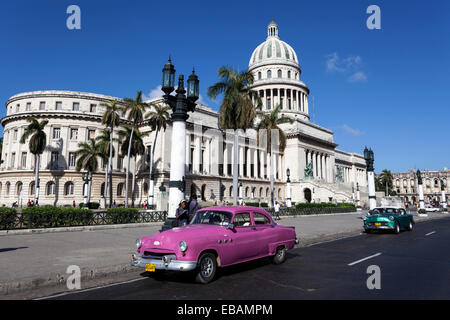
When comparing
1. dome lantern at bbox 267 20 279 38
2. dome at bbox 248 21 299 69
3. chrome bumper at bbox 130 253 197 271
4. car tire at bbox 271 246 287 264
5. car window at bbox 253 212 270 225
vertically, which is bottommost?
car tire at bbox 271 246 287 264

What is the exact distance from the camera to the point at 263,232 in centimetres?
826

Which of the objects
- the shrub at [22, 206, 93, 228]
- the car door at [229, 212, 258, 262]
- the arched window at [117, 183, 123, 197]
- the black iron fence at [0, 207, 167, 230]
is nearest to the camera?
the car door at [229, 212, 258, 262]

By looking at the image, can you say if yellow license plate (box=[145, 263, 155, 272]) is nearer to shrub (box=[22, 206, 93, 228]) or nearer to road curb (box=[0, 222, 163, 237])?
road curb (box=[0, 222, 163, 237])

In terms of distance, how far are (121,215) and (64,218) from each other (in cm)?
379

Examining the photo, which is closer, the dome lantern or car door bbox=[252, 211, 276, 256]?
car door bbox=[252, 211, 276, 256]

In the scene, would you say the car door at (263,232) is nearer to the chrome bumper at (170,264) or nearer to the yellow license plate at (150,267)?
the chrome bumper at (170,264)

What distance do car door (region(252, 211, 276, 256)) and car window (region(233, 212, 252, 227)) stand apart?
204 millimetres

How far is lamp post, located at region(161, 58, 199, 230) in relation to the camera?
1105 cm

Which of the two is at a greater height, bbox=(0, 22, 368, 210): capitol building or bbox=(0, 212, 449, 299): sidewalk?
bbox=(0, 22, 368, 210): capitol building

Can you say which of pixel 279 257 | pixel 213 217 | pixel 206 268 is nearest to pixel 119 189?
pixel 279 257

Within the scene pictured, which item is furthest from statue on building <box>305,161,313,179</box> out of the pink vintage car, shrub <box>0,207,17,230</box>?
the pink vintage car
